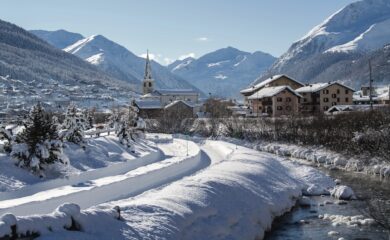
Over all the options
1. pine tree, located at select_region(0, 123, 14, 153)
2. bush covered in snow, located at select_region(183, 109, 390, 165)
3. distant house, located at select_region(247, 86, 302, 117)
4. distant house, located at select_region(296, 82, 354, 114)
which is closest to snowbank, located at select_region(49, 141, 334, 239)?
pine tree, located at select_region(0, 123, 14, 153)

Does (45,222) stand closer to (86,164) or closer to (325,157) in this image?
(86,164)

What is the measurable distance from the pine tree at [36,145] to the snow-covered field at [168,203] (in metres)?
1.70

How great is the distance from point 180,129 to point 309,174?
53073 mm

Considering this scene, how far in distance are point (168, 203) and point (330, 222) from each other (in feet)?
28.7

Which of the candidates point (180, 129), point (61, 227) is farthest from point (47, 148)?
point (180, 129)

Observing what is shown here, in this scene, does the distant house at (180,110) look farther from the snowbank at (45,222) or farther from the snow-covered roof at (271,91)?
the snowbank at (45,222)

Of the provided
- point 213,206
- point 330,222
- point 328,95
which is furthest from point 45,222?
point 328,95

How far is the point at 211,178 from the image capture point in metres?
28.8

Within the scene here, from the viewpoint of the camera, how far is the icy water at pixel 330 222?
23.3 m

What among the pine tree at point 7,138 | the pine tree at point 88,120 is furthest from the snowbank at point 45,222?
the pine tree at point 88,120

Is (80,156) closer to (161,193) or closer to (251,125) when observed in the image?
(161,193)

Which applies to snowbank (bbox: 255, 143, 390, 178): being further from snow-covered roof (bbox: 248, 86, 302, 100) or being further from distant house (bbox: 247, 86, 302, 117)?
snow-covered roof (bbox: 248, 86, 302, 100)

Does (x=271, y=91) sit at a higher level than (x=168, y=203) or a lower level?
higher

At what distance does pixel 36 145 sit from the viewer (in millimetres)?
28875
